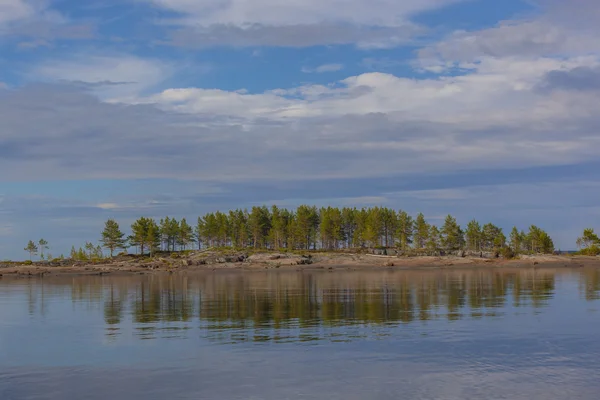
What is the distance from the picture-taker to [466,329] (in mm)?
40250

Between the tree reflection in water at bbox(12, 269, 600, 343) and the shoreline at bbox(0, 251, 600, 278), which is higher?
the tree reflection in water at bbox(12, 269, 600, 343)

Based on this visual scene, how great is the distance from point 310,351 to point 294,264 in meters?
141

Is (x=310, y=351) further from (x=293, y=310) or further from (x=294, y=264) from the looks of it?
(x=294, y=264)

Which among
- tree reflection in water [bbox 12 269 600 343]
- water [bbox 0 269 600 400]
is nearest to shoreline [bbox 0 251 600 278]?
tree reflection in water [bbox 12 269 600 343]

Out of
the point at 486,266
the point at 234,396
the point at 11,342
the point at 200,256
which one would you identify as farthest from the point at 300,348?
the point at 200,256

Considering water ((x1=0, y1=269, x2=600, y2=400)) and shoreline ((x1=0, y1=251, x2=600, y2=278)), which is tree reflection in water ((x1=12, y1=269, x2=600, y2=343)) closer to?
water ((x1=0, y1=269, x2=600, y2=400))

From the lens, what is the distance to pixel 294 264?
174 m

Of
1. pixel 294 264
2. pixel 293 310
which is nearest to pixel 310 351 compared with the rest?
pixel 293 310

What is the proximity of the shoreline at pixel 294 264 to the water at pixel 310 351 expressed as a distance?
107574mm

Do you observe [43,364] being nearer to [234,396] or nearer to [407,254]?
[234,396]

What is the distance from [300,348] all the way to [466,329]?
12115mm

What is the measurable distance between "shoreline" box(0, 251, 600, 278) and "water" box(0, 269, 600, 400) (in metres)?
108

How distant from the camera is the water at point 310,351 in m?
25.8

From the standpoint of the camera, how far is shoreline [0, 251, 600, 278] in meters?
165
